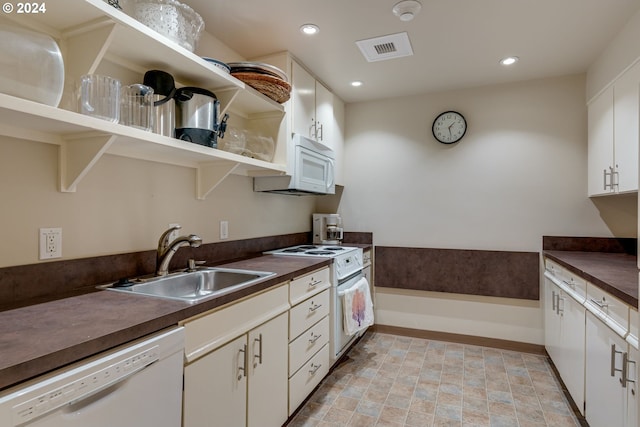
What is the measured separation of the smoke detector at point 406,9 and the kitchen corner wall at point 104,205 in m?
1.42

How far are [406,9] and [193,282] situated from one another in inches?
74.2

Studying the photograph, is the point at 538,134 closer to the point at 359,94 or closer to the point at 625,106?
the point at 625,106

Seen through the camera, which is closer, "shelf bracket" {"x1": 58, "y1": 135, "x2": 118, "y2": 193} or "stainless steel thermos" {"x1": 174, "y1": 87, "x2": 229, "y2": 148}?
"shelf bracket" {"x1": 58, "y1": 135, "x2": 118, "y2": 193}

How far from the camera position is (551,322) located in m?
2.57

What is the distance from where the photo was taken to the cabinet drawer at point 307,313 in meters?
1.90

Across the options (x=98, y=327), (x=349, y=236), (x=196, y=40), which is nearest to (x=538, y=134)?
(x=349, y=236)

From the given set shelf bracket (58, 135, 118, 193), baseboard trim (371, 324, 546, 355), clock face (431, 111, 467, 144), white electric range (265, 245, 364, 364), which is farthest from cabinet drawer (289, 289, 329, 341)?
clock face (431, 111, 467, 144)

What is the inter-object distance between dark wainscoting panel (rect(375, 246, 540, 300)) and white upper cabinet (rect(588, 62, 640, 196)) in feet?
2.64

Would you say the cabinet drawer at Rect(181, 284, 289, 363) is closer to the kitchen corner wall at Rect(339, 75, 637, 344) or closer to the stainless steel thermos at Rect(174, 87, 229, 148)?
the stainless steel thermos at Rect(174, 87, 229, 148)

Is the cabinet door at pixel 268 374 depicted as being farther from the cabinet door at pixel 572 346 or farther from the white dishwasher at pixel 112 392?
Result: the cabinet door at pixel 572 346

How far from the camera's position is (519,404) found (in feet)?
7.07

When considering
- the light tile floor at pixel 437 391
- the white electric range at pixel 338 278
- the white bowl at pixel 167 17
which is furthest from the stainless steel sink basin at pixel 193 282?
the white bowl at pixel 167 17

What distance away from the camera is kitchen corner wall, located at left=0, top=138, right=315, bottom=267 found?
1.23 m

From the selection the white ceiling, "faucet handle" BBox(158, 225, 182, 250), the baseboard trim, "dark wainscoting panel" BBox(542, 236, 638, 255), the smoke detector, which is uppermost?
the white ceiling
